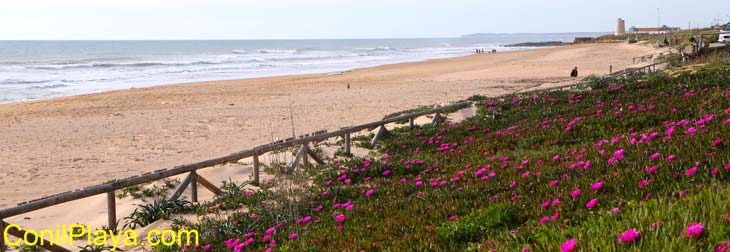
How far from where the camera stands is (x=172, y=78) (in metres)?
46.6

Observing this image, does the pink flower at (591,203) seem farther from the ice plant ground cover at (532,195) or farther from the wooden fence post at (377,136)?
the wooden fence post at (377,136)

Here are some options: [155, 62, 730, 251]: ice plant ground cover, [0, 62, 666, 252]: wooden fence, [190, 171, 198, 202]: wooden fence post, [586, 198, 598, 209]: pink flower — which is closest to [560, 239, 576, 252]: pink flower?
[155, 62, 730, 251]: ice plant ground cover

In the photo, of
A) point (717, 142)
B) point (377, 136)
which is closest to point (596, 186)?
point (717, 142)

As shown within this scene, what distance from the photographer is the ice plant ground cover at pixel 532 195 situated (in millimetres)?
3461

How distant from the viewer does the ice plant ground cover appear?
3.46 metres

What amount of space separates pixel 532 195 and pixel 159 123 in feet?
57.3

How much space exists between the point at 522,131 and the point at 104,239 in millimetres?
5658

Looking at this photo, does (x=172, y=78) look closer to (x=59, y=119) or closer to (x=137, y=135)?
(x=59, y=119)

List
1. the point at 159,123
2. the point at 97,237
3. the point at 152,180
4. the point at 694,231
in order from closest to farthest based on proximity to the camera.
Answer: the point at 694,231
the point at 97,237
the point at 152,180
the point at 159,123

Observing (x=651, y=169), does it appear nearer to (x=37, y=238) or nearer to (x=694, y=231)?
(x=694, y=231)

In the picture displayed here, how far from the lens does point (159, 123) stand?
2070 centimetres

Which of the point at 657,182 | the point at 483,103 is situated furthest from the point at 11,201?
the point at 657,182

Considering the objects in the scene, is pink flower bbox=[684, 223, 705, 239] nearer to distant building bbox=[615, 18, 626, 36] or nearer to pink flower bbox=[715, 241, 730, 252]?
pink flower bbox=[715, 241, 730, 252]

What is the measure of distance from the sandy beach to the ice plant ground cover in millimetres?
4252
